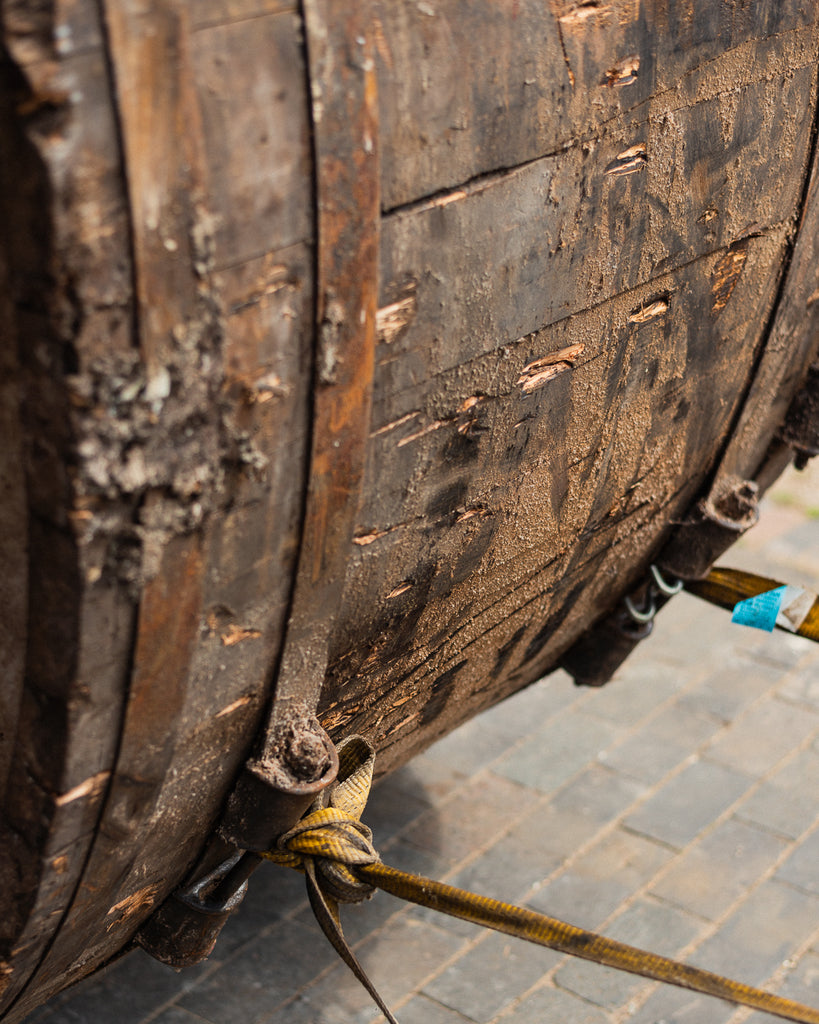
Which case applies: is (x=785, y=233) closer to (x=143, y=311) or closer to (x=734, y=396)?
(x=734, y=396)

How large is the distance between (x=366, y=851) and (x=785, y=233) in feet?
Result: 3.55

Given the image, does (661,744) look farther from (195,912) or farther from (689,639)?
(195,912)

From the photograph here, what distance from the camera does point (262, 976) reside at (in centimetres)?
246

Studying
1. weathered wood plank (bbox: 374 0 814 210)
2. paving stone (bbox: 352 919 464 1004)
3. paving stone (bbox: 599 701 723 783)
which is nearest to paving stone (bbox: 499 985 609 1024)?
paving stone (bbox: 352 919 464 1004)

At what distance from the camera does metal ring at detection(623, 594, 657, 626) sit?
7.02ft

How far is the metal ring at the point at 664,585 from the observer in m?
2.08

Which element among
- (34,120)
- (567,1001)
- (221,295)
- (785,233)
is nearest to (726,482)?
(785,233)

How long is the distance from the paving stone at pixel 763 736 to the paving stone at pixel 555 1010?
98cm

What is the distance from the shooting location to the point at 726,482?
80.4 inches

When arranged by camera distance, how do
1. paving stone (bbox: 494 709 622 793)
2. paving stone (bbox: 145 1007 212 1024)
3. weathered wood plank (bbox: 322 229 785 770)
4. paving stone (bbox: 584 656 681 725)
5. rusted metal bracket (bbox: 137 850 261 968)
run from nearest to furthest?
weathered wood plank (bbox: 322 229 785 770) → rusted metal bracket (bbox: 137 850 261 968) → paving stone (bbox: 145 1007 212 1024) → paving stone (bbox: 494 709 622 793) → paving stone (bbox: 584 656 681 725)

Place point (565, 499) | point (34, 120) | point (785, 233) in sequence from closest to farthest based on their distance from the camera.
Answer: point (34, 120)
point (565, 499)
point (785, 233)

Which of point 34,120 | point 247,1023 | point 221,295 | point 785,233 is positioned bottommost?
point 247,1023

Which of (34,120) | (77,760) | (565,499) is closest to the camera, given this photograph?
(34,120)

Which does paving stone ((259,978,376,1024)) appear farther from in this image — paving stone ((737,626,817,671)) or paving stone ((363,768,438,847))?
paving stone ((737,626,817,671))
